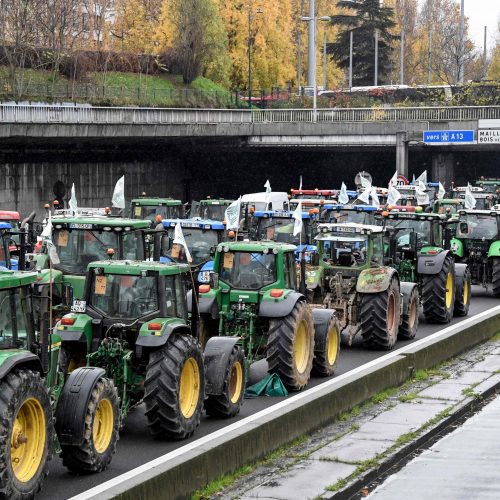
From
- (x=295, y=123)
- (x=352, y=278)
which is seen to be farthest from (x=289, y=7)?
(x=352, y=278)

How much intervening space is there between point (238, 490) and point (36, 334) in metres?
2.85

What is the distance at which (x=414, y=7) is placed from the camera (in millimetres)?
146250

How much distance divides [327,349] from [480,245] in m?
13.3

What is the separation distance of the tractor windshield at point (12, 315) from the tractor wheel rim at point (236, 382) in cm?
504

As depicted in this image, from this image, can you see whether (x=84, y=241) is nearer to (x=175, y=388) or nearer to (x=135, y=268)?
(x=135, y=268)

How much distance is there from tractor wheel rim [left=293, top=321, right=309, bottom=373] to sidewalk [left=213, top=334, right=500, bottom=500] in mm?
1190

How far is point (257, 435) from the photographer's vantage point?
14570mm

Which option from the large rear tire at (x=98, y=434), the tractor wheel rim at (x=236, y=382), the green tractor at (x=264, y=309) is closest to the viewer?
the large rear tire at (x=98, y=434)

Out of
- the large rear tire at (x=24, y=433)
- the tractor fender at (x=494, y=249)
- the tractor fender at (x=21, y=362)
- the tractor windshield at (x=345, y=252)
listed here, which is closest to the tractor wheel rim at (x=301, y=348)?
the tractor windshield at (x=345, y=252)

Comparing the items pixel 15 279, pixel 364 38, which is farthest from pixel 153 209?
pixel 364 38

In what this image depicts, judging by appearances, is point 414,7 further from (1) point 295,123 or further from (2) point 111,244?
(2) point 111,244

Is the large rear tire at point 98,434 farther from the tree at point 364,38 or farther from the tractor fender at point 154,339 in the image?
the tree at point 364,38

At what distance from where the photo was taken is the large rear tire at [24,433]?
11.1 m

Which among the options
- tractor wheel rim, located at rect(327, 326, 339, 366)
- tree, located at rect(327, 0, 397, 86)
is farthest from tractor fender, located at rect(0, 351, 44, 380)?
tree, located at rect(327, 0, 397, 86)
